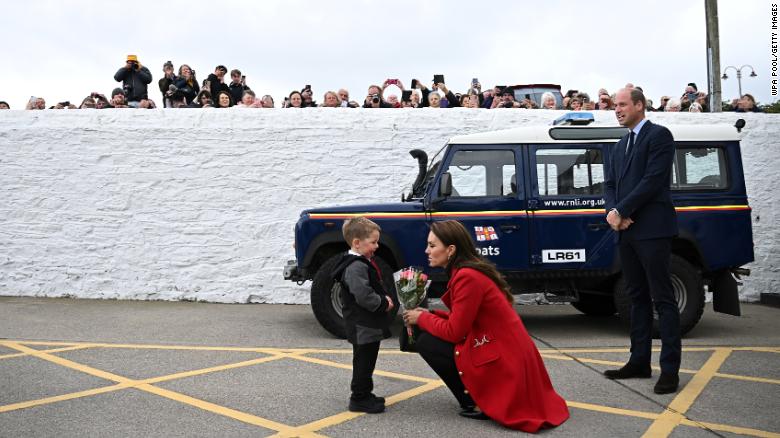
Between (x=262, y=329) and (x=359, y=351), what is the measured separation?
3.87 metres

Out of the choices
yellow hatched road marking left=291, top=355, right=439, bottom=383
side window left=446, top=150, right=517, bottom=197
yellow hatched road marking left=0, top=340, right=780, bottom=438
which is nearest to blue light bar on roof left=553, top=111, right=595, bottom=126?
side window left=446, top=150, right=517, bottom=197

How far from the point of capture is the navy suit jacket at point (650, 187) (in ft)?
16.8

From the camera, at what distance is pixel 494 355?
4.09 meters

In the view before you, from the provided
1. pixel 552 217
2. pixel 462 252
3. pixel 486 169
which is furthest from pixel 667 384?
pixel 486 169

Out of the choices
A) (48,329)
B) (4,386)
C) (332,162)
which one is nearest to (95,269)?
(48,329)

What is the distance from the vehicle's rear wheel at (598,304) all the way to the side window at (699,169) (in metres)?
1.95

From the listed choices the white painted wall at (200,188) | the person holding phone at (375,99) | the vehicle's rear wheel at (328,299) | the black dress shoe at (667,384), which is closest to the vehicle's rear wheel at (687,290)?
the black dress shoe at (667,384)

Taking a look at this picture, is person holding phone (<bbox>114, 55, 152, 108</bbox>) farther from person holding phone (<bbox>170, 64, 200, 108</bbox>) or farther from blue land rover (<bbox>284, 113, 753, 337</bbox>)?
blue land rover (<bbox>284, 113, 753, 337</bbox>)

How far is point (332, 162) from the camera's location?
1101 centimetres

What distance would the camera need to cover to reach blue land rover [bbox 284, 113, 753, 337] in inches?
291

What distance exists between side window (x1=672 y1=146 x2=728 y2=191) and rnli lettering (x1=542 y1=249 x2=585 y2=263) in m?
1.25

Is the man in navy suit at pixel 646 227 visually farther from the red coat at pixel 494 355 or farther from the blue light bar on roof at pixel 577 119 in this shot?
the blue light bar on roof at pixel 577 119

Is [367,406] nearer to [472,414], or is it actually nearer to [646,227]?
[472,414]

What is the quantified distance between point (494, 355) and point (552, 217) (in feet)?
11.7
